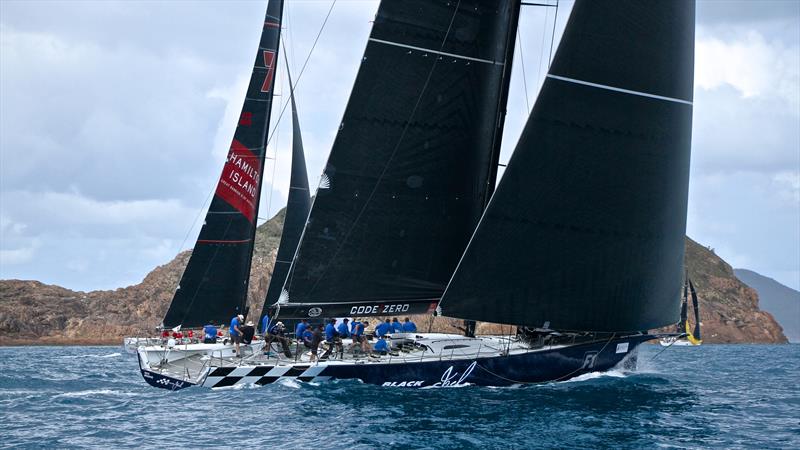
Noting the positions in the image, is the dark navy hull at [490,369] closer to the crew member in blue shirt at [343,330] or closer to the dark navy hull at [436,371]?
the dark navy hull at [436,371]

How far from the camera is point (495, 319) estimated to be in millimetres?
24078

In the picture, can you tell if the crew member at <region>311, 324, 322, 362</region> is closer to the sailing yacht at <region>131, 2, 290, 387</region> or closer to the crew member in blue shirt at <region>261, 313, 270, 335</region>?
the crew member in blue shirt at <region>261, 313, 270, 335</region>

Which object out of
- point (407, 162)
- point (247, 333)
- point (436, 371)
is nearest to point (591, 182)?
point (407, 162)

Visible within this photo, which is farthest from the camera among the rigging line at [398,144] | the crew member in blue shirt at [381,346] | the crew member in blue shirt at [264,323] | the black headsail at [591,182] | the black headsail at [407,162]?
the crew member in blue shirt at [264,323]

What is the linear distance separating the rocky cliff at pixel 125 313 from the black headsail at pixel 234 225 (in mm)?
54428

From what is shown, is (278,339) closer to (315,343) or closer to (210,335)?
(315,343)

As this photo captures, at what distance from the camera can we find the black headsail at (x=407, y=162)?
2575 cm

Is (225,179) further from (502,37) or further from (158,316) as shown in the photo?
(158,316)

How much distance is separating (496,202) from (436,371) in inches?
200

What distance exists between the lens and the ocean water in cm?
1845

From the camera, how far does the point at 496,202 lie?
23.9 metres

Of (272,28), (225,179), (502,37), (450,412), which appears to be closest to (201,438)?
(450,412)

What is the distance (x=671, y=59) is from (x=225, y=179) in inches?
700

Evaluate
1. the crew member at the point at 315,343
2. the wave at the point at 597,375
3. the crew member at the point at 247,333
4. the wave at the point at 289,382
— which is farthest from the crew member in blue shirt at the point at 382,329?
the wave at the point at 597,375
